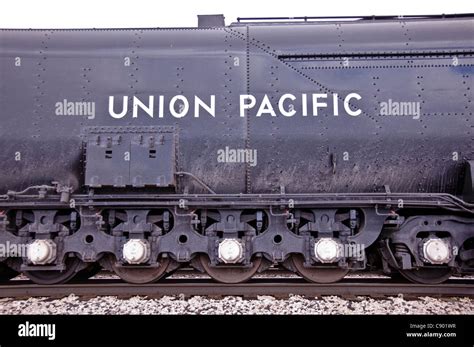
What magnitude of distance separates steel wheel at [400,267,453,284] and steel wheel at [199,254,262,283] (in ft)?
8.47

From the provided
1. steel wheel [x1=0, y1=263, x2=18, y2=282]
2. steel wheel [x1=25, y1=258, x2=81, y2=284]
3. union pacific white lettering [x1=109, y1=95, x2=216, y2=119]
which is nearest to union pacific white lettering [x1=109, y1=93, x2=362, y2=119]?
union pacific white lettering [x1=109, y1=95, x2=216, y2=119]

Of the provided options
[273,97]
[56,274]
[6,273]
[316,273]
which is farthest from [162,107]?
[6,273]

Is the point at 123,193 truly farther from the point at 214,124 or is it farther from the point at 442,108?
the point at 442,108

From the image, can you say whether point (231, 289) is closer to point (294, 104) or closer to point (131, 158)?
point (131, 158)

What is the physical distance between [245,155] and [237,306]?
2441 millimetres

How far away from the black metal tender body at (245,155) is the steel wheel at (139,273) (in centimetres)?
A: 2

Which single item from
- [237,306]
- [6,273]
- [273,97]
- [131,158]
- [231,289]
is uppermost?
[273,97]

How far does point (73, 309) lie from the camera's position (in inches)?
217

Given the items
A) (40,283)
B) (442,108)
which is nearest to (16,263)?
(40,283)

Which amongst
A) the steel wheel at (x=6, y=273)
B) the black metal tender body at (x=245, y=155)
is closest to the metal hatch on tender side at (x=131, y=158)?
the black metal tender body at (x=245, y=155)

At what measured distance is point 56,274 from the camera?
6.04 m

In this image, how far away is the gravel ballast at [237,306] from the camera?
17.6ft

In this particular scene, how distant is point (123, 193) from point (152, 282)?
5.56 ft

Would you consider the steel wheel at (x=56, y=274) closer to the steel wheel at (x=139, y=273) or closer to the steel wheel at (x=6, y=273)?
the steel wheel at (x=139, y=273)
